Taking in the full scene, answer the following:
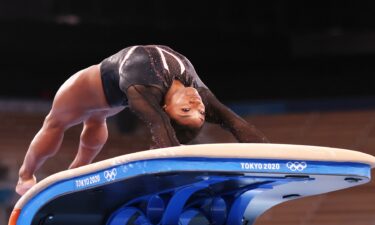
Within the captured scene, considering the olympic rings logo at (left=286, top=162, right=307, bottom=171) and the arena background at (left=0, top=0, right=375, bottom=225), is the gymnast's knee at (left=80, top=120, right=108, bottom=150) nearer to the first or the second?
the olympic rings logo at (left=286, top=162, right=307, bottom=171)

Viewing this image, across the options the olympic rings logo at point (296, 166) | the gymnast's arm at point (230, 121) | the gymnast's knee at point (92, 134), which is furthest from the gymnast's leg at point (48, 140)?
the olympic rings logo at point (296, 166)

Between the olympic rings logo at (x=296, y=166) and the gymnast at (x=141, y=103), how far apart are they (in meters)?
0.48

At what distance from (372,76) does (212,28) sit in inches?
87.5

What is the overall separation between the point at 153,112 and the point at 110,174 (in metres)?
0.37

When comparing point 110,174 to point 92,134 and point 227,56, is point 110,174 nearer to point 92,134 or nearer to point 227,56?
point 92,134

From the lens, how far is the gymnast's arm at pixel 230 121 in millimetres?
3100

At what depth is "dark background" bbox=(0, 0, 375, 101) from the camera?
883 centimetres

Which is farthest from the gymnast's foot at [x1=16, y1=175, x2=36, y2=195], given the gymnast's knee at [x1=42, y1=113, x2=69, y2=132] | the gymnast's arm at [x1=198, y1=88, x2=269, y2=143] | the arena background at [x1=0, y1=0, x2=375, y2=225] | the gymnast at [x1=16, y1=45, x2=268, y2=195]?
the arena background at [x1=0, y1=0, x2=375, y2=225]

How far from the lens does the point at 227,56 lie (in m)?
9.35

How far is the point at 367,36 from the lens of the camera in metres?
9.07

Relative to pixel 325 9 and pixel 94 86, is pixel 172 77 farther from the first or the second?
pixel 325 9

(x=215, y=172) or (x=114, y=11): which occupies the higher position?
(x=114, y=11)

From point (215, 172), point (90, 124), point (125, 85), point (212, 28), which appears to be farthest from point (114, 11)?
point (215, 172)

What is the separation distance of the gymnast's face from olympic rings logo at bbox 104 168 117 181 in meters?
0.44
